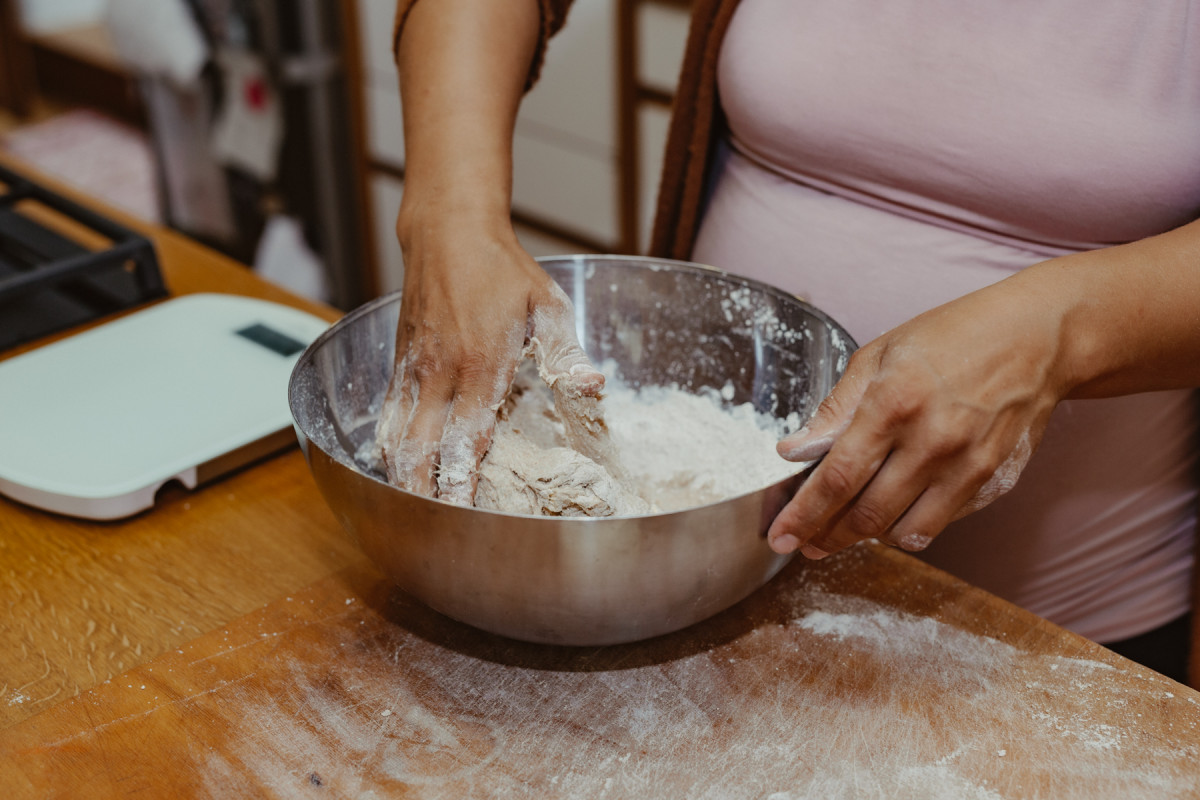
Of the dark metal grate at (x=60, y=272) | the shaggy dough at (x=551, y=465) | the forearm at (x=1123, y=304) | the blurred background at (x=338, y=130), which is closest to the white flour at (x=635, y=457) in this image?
the shaggy dough at (x=551, y=465)

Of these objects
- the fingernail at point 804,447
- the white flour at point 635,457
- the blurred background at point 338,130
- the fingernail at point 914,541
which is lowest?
the blurred background at point 338,130

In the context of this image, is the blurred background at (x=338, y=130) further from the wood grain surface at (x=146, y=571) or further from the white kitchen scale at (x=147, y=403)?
the wood grain surface at (x=146, y=571)

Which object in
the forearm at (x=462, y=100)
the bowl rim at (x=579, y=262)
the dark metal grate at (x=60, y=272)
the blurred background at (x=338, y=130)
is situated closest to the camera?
the bowl rim at (x=579, y=262)

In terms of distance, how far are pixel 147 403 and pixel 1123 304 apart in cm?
77

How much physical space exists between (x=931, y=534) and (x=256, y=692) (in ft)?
1.39

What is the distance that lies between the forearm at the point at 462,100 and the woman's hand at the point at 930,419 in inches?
13.1

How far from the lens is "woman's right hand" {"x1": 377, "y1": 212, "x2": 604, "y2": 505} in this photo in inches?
27.6

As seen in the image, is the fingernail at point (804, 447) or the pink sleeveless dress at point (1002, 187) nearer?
the fingernail at point (804, 447)

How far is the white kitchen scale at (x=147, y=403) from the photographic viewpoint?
0.79m

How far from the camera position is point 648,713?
0.61 metres

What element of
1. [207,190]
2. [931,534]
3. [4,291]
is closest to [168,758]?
[931,534]

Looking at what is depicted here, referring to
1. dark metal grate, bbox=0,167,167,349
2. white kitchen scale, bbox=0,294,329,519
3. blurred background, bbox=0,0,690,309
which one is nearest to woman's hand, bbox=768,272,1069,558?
white kitchen scale, bbox=0,294,329,519

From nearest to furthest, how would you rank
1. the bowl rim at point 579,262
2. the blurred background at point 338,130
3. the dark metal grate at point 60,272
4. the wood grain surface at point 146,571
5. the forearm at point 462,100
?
the bowl rim at point 579,262 < the wood grain surface at point 146,571 < the forearm at point 462,100 < the dark metal grate at point 60,272 < the blurred background at point 338,130

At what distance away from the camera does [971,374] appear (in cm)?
56
